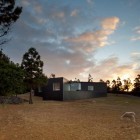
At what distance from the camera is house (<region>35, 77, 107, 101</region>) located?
6197 cm

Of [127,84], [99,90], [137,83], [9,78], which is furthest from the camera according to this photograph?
[127,84]

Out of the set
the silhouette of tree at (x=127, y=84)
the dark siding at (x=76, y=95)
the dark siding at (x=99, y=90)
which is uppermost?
the silhouette of tree at (x=127, y=84)

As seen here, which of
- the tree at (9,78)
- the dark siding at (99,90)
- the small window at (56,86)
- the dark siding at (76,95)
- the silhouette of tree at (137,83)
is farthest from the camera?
the silhouette of tree at (137,83)

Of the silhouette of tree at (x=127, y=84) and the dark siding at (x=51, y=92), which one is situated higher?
the silhouette of tree at (x=127, y=84)

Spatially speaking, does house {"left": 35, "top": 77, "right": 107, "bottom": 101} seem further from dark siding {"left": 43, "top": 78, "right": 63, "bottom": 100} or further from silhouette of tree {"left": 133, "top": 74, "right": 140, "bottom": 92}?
silhouette of tree {"left": 133, "top": 74, "right": 140, "bottom": 92}

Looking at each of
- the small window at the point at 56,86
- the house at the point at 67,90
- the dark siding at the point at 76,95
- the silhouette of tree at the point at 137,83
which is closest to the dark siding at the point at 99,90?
the house at the point at 67,90

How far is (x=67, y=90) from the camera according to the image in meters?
62.9

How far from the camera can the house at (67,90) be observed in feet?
203

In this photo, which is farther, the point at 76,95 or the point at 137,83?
the point at 137,83

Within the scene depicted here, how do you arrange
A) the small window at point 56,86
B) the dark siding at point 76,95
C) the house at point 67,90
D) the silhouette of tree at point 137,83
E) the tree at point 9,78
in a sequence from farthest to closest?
the silhouette of tree at point 137,83, the small window at point 56,86, the dark siding at point 76,95, the house at point 67,90, the tree at point 9,78

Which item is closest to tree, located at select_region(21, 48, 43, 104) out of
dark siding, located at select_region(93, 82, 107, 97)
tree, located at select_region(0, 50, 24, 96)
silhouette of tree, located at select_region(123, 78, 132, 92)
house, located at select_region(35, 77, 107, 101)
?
house, located at select_region(35, 77, 107, 101)

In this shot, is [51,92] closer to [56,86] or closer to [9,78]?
[56,86]

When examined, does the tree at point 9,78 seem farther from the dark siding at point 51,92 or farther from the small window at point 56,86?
the small window at point 56,86

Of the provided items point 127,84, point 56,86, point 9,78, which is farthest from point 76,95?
point 9,78
